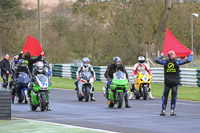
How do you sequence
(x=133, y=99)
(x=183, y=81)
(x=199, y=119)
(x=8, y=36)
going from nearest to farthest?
(x=199, y=119) < (x=133, y=99) < (x=183, y=81) < (x=8, y=36)

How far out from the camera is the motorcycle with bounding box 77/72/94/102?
21156 millimetres

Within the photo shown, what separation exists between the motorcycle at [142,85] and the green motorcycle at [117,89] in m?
3.93

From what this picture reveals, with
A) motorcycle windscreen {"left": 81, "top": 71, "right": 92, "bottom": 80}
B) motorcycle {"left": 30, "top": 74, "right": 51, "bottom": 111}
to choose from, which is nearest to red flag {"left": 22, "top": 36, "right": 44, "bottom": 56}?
motorcycle windscreen {"left": 81, "top": 71, "right": 92, "bottom": 80}

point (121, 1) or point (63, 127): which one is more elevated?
point (121, 1)

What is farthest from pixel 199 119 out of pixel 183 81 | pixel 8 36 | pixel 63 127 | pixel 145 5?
pixel 8 36

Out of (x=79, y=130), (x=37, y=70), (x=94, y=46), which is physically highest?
(x=94, y=46)

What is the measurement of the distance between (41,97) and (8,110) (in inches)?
147

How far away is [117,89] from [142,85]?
4.49m

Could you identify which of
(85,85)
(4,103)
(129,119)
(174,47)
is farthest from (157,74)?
(4,103)

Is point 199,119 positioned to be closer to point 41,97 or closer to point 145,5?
point 41,97

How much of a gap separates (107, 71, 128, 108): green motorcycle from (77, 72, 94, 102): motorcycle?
10.0 ft

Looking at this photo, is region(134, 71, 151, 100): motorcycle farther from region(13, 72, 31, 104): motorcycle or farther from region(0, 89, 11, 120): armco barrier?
region(0, 89, 11, 120): armco barrier

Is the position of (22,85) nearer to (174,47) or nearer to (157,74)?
(174,47)

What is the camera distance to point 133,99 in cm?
2245
